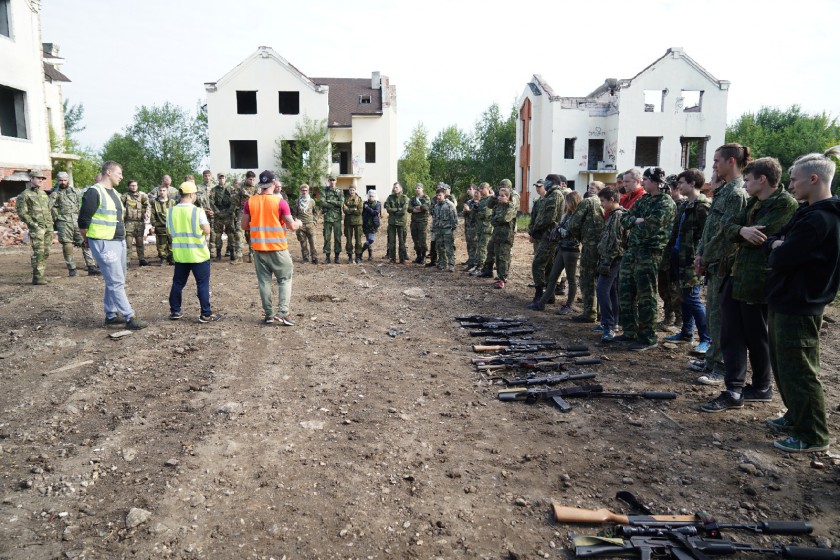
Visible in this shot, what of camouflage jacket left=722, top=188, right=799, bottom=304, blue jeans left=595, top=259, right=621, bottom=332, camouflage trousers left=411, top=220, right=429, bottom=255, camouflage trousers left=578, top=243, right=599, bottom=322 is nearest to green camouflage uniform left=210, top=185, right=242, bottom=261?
camouflage trousers left=411, top=220, right=429, bottom=255

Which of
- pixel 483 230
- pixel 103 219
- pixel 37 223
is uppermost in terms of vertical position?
pixel 103 219

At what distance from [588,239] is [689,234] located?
1.44m

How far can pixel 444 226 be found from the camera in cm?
1296

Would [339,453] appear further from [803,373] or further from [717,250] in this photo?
[717,250]

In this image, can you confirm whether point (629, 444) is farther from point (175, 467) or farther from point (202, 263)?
point (202, 263)

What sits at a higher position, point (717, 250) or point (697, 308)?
point (717, 250)

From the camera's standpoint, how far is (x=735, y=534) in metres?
3.04

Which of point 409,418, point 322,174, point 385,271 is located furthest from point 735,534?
point 322,174

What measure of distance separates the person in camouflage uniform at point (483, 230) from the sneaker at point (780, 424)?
788cm

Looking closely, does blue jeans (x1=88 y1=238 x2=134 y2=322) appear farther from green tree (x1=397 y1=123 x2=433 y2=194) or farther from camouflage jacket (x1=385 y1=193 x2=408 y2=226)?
green tree (x1=397 y1=123 x2=433 y2=194)

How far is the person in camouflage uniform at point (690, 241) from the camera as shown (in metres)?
6.39

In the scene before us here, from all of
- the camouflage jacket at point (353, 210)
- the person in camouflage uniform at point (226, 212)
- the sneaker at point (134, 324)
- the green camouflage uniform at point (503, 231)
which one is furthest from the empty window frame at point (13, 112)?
the green camouflage uniform at point (503, 231)

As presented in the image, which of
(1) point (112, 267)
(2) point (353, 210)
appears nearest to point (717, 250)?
(1) point (112, 267)

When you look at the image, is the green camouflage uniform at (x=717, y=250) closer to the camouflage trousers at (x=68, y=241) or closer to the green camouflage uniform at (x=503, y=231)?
the green camouflage uniform at (x=503, y=231)
